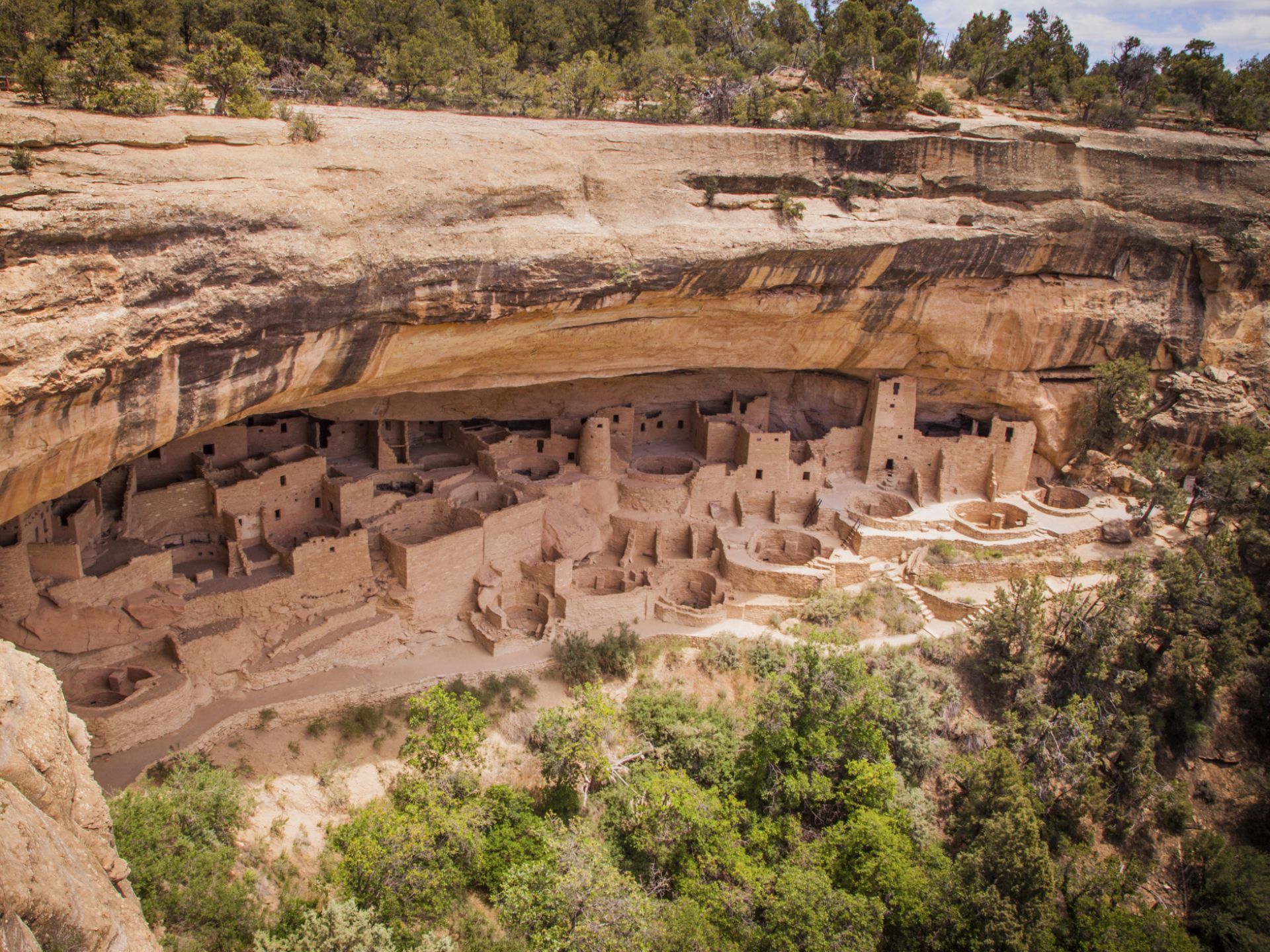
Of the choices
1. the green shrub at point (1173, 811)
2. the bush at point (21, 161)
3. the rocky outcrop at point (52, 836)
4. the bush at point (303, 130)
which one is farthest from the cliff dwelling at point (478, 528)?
the rocky outcrop at point (52, 836)

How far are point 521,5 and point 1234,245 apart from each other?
1668 centimetres

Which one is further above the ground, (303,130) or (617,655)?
(303,130)

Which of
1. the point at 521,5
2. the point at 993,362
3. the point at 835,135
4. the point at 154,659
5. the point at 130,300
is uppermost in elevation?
the point at 521,5

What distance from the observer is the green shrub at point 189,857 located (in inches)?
408

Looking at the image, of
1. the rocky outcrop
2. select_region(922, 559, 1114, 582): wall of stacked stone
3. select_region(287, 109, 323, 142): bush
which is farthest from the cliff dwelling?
the rocky outcrop

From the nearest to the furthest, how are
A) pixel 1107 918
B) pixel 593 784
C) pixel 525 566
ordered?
pixel 1107 918 < pixel 593 784 < pixel 525 566

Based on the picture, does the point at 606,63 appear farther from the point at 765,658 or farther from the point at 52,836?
the point at 52,836

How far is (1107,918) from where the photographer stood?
1294cm

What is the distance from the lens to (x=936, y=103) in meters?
18.9

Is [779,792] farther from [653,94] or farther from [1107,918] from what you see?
[653,94]

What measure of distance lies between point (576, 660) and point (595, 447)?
178 inches

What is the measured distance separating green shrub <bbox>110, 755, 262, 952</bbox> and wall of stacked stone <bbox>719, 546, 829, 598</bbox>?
9402mm

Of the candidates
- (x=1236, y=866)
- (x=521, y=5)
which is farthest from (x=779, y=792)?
(x=521, y=5)

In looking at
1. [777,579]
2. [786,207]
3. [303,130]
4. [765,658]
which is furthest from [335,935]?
[786,207]
